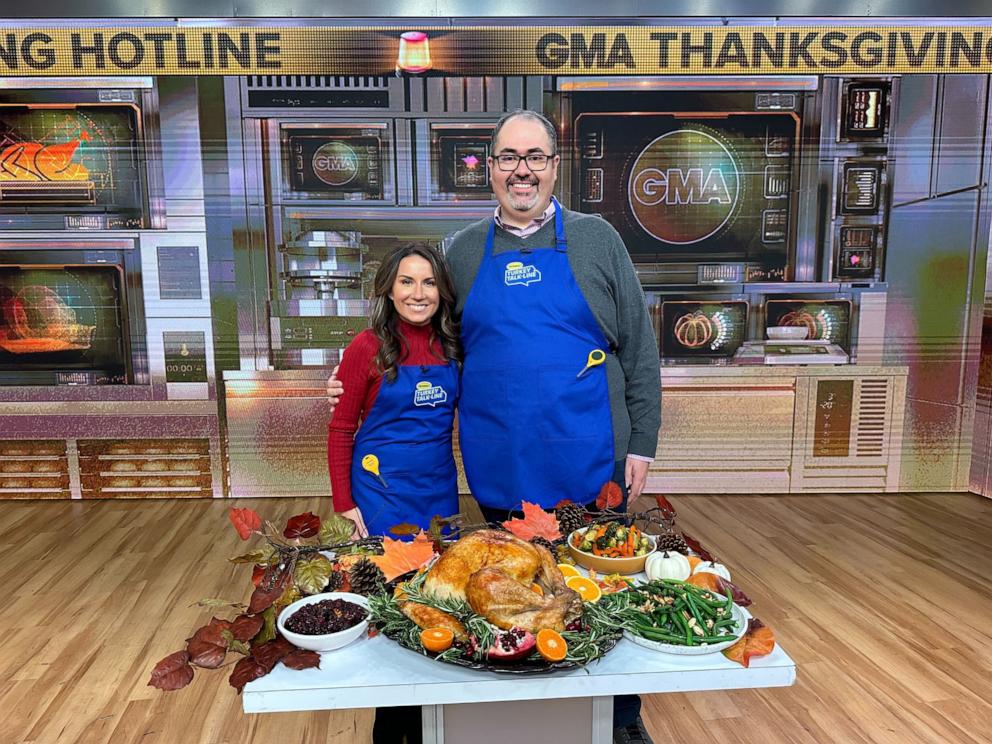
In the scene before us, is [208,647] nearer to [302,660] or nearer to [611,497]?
[302,660]

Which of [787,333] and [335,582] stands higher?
[787,333]

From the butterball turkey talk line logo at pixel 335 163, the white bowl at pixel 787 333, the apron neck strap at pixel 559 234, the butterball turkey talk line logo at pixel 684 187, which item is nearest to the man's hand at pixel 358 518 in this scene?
the apron neck strap at pixel 559 234

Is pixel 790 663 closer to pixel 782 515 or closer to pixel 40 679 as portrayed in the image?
pixel 40 679

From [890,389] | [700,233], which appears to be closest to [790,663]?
[700,233]

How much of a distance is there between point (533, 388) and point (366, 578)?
64cm

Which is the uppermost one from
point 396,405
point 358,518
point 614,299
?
point 614,299

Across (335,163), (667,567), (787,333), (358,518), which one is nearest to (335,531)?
(358,518)

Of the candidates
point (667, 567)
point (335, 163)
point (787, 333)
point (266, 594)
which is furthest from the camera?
point (787, 333)

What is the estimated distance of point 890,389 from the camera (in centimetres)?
381

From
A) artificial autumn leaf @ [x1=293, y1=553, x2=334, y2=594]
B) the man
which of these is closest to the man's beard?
the man

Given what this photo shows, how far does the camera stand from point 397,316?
5.56 feet

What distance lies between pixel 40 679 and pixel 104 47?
3022mm

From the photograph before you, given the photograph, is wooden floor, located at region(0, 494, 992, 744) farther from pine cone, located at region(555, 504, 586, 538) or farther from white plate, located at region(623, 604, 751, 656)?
white plate, located at region(623, 604, 751, 656)

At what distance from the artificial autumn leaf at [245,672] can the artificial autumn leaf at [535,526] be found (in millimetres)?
489
